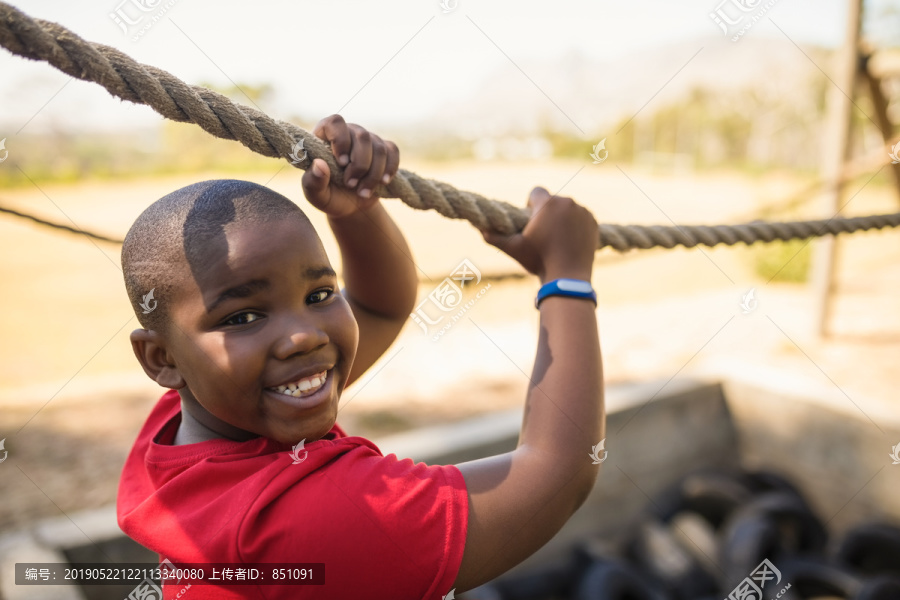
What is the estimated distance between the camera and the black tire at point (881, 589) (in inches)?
85.3

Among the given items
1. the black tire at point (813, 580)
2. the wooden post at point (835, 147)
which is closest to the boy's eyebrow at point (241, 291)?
the black tire at point (813, 580)

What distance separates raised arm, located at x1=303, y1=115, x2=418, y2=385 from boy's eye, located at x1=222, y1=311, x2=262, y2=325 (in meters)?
0.21

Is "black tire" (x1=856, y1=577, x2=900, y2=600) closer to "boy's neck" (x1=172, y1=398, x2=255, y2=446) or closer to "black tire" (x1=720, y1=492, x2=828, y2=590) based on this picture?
"black tire" (x1=720, y1=492, x2=828, y2=590)

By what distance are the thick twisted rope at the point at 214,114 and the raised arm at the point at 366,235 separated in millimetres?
28

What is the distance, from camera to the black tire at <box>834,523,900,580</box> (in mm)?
2459

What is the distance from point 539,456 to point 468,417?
3860 millimetres

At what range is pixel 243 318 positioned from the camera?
760mm

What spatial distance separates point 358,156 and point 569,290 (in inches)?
13.8

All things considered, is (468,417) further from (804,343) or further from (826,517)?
(804,343)

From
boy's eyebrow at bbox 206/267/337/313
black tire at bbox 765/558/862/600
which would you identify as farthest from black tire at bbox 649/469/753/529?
boy's eyebrow at bbox 206/267/337/313

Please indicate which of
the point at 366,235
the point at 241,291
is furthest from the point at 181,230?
the point at 366,235

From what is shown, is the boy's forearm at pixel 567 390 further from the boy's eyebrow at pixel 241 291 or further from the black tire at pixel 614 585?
the black tire at pixel 614 585

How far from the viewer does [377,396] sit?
197 inches

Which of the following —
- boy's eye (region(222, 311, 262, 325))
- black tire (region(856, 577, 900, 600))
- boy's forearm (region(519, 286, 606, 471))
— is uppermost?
boy's eye (region(222, 311, 262, 325))
